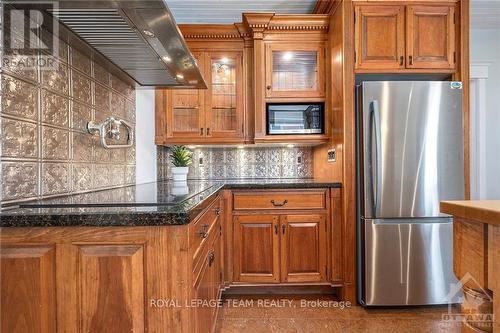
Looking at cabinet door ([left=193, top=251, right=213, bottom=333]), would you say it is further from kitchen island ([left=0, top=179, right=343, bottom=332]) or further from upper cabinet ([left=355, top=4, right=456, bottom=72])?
upper cabinet ([left=355, top=4, right=456, bottom=72])

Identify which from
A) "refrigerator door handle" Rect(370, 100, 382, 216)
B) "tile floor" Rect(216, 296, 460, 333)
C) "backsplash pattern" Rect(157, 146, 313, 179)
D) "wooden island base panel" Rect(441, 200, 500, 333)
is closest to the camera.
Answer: "wooden island base panel" Rect(441, 200, 500, 333)

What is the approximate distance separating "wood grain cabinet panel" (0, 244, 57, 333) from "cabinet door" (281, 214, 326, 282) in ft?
5.23

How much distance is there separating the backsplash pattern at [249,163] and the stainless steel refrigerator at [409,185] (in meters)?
0.90

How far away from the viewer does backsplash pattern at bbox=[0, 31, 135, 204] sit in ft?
3.42

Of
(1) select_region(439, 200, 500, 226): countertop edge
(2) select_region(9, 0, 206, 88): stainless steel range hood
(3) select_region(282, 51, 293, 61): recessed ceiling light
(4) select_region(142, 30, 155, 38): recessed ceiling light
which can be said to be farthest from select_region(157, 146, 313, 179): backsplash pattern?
(1) select_region(439, 200, 500, 226): countertop edge

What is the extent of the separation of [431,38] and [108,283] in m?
2.57

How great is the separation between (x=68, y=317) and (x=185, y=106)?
2015 millimetres

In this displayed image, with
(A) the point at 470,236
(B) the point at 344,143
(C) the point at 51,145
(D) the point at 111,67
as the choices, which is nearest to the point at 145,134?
(D) the point at 111,67

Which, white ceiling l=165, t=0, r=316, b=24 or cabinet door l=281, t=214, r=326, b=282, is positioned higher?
white ceiling l=165, t=0, r=316, b=24

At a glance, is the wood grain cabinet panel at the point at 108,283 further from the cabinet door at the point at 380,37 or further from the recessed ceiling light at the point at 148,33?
the cabinet door at the point at 380,37

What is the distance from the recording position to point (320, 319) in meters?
1.95

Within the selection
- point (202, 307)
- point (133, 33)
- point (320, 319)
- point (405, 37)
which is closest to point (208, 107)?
point (133, 33)

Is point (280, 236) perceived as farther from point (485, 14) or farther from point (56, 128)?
point (485, 14)

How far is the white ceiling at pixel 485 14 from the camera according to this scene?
2567mm
